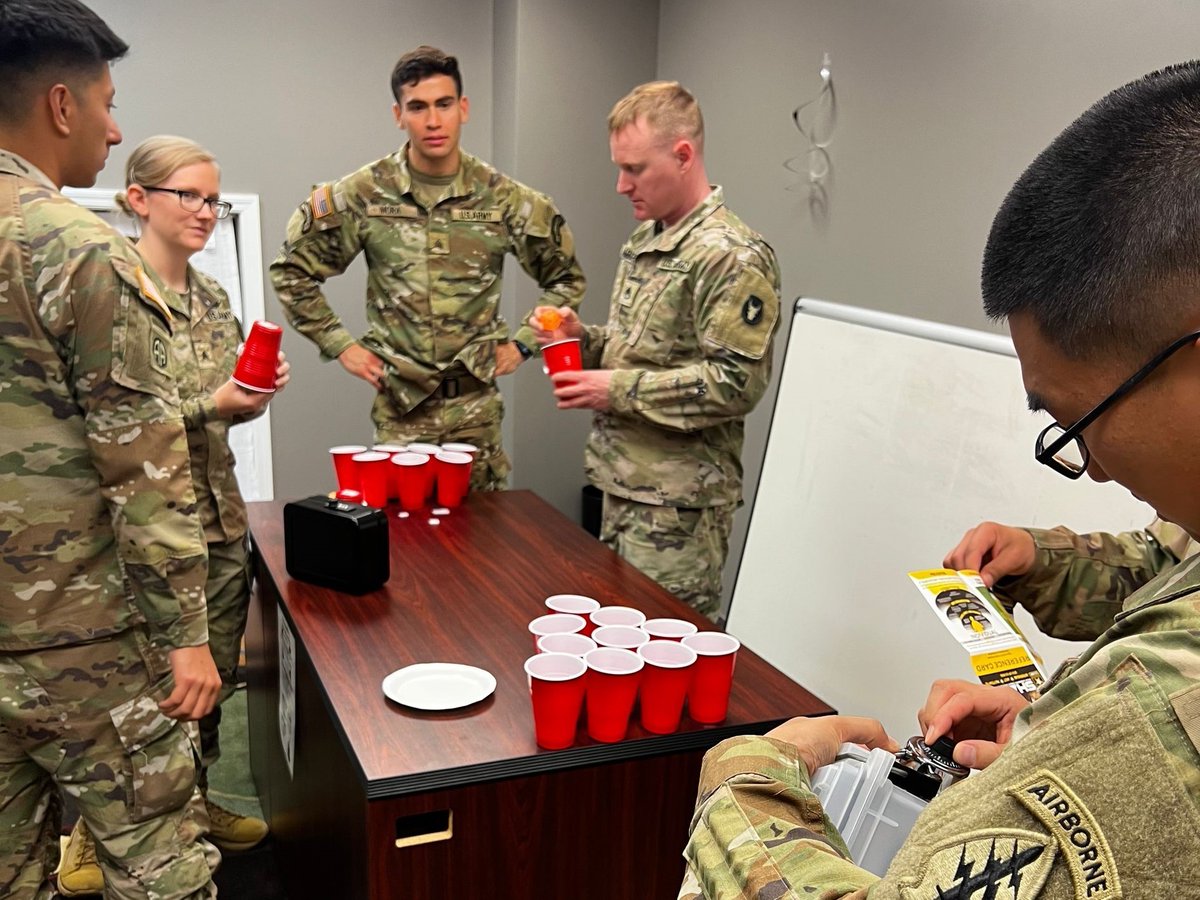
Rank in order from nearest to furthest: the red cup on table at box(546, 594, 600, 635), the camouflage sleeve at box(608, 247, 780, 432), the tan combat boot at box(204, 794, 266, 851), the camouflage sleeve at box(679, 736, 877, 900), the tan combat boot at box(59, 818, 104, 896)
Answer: the camouflage sleeve at box(679, 736, 877, 900) → the red cup on table at box(546, 594, 600, 635) → the tan combat boot at box(59, 818, 104, 896) → the camouflage sleeve at box(608, 247, 780, 432) → the tan combat boot at box(204, 794, 266, 851)

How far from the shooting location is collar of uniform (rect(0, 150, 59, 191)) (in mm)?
1351

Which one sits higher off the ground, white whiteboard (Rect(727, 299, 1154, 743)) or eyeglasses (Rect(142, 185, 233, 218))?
eyeglasses (Rect(142, 185, 233, 218))

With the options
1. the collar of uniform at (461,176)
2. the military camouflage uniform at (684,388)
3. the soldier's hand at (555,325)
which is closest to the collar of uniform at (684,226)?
the military camouflage uniform at (684,388)

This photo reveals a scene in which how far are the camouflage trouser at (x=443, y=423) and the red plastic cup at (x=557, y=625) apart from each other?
4.88 feet

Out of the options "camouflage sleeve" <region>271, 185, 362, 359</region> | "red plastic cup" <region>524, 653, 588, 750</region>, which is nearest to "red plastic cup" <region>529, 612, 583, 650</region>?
"red plastic cup" <region>524, 653, 588, 750</region>

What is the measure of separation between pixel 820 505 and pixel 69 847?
215 centimetres

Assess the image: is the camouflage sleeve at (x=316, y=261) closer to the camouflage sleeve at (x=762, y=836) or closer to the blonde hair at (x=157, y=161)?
the blonde hair at (x=157, y=161)

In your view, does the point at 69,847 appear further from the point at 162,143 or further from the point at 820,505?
the point at 820,505

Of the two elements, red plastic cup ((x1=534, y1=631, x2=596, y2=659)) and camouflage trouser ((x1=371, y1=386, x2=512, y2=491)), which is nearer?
red plastic cup ((x1=534, y1=631, x2=596, y2=659))

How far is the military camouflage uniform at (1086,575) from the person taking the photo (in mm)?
1361

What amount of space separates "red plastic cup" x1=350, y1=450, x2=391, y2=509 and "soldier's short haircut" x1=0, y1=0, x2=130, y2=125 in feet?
3.58

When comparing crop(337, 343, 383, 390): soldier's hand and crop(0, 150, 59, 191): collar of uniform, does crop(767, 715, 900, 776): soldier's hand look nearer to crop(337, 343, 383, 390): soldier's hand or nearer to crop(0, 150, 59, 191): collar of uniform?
crop(0, 150, 59, 191): collar of uniform

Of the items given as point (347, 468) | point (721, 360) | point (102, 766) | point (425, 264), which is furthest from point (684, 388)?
point (102, 766)

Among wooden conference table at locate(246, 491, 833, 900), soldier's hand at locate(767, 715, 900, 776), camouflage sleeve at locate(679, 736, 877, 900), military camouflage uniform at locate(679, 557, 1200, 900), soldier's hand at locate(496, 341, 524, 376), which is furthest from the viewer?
soldier's hand at locate(496, 341, 524, 376)
